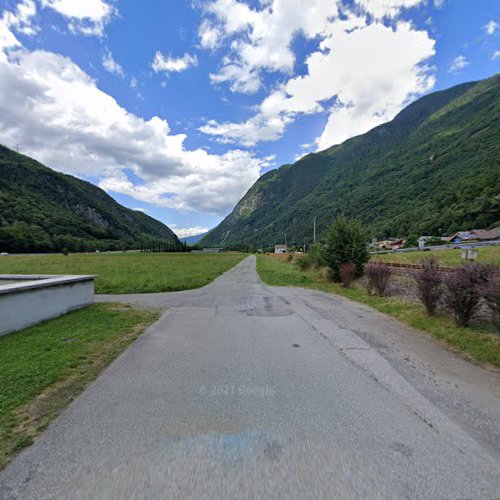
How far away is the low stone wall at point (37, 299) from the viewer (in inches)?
235

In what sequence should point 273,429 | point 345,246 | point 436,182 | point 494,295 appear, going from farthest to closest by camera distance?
point 436,182, point 345,246, point 494,295, point 273,429

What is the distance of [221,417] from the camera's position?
9.80 feet

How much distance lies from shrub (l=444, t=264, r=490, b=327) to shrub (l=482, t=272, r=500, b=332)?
37 cm

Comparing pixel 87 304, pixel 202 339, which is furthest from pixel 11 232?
pixel 202 339

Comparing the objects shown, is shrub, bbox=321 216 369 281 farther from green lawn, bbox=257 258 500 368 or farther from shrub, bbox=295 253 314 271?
green lawn, bbox=257 258 500 368

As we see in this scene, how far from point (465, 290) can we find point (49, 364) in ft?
28.2

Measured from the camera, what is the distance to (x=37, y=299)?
6840 millimetres

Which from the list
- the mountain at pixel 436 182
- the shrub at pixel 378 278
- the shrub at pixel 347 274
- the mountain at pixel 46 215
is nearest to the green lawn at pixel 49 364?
the shrub at pixel 378 278

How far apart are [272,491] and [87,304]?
9.07 metres

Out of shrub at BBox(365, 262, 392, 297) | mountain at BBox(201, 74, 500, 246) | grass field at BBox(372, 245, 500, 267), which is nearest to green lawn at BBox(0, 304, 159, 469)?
shrub at BBox(365, 262, 392, 297)

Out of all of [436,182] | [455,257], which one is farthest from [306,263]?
[436,182]

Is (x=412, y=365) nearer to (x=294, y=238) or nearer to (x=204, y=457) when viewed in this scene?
(x=204, y=457)

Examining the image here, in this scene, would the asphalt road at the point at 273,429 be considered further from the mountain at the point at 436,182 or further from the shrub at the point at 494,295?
the mountain at the point at 436,182

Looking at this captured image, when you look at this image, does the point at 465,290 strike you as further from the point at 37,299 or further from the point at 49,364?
the point at 37,299
